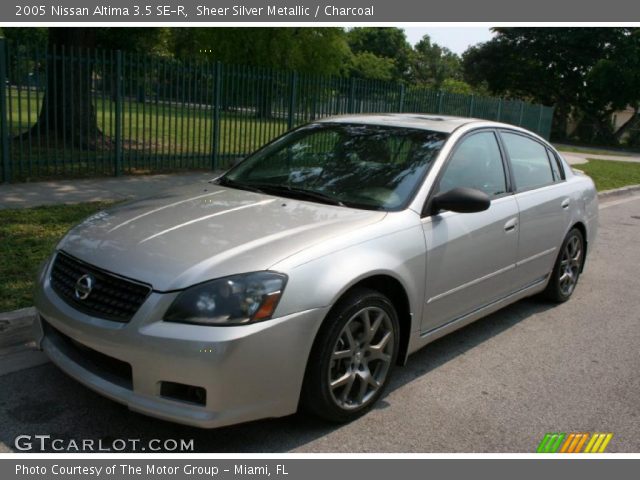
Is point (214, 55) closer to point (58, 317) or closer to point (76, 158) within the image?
point (76, 158)

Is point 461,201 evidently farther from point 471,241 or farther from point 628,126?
point 628,126

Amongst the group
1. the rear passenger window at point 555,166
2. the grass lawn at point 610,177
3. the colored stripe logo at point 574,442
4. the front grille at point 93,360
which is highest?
the rear passenger window at point 555,166

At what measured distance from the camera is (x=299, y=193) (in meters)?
4.13

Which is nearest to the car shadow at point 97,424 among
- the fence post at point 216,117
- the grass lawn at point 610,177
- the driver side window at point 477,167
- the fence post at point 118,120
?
the driver side window at point 477,167

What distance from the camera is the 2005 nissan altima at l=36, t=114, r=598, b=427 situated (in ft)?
9.64

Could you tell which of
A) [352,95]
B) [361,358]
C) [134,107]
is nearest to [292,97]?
[352,95]

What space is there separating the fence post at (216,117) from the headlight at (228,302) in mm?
9768

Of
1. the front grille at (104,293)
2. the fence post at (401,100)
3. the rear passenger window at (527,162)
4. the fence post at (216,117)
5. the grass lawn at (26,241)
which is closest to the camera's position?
the front grille at (104,293)

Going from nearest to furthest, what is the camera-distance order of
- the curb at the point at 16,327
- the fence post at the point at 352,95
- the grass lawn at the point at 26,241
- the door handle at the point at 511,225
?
the curb at the point at 16,327 < the door handle at the point at 511,225 < the grass lawn at the point at 26,241 < the fence post at the point at 352,95

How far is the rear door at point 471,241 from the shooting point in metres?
3.95

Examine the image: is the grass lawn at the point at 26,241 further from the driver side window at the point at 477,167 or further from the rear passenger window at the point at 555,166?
the rear passenger window at the point at 555,166

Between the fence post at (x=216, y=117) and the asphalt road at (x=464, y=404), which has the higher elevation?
A: the fence post at (x=216, y=117)

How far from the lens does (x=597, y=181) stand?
16031mm

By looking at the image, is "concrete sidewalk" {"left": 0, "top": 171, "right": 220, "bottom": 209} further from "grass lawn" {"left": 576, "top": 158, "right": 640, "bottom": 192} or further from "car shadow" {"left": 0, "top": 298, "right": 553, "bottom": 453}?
"grass lawn" {"left": 576, "top": 158, "right": 640, "bottom": 192}
